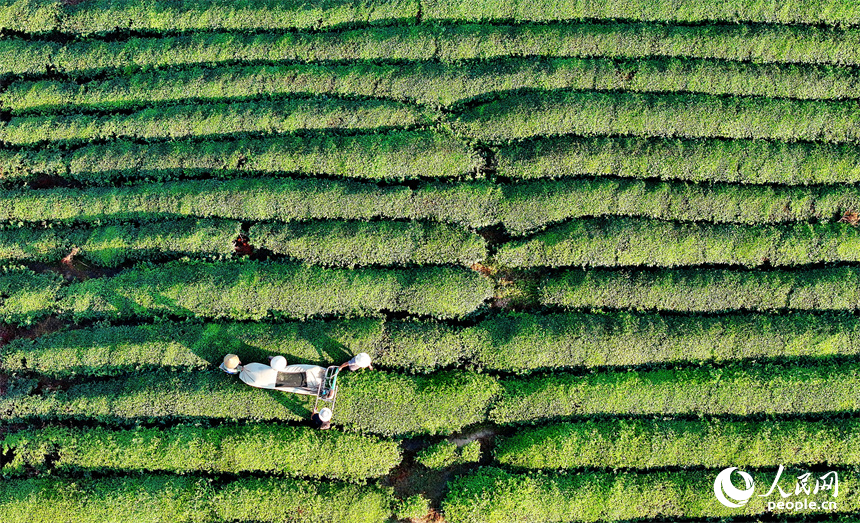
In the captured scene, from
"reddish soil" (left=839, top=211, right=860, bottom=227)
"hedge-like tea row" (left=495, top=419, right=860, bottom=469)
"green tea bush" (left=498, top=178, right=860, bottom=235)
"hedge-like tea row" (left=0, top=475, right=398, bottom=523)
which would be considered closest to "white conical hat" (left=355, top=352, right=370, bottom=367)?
"hedge-like tea row" (left=0, top=475, right=398, bottom=523)

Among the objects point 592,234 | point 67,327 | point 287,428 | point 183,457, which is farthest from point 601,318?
point 67,327

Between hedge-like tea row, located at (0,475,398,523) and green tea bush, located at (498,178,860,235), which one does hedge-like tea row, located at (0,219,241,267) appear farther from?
green tea bush, located at (498,178,860,235)

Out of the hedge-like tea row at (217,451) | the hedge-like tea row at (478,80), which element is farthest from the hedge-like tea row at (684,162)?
the hedge-like tea row at (217,451)

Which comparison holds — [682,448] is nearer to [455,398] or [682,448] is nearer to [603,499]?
[603,499]

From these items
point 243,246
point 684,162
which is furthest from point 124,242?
point 684,162

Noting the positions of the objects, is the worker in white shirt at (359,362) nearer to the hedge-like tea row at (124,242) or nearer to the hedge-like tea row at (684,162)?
the hedge-like tea row at (124,242)

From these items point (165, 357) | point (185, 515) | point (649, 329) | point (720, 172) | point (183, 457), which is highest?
point (720, 172)

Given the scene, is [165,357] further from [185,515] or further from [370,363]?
[370,363]
